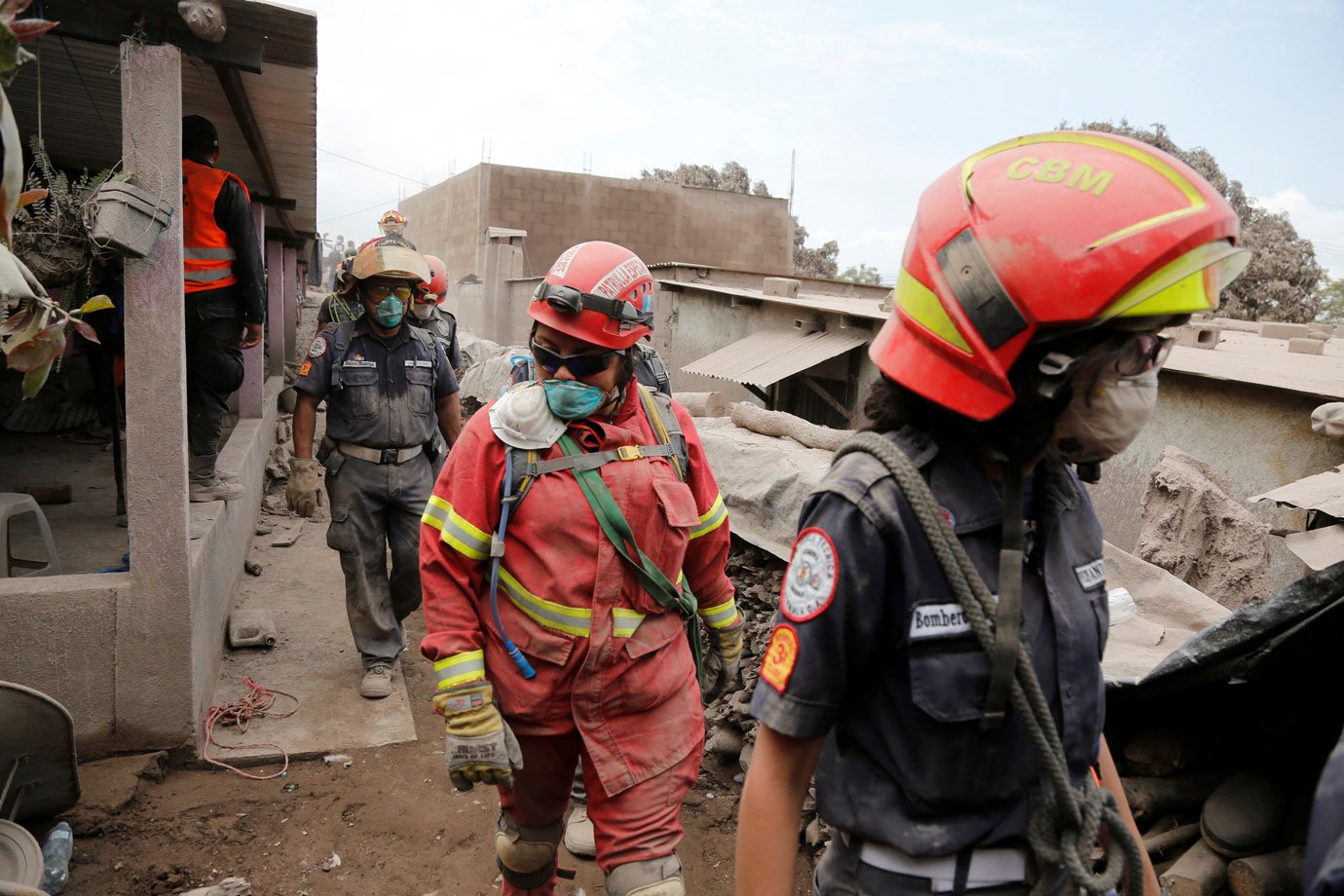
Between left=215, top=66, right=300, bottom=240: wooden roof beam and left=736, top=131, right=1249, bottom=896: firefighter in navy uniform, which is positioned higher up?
left=215, top=66, right=300, bottom=240: wooden roof beam

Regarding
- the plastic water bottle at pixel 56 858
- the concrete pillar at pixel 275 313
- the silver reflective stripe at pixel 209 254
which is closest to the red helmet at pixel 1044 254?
the plastic water bottle at pixel 56 858

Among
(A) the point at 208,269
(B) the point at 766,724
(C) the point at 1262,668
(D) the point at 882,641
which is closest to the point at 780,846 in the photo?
(B) the point at 766,724

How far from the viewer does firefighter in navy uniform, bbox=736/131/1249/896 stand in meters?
1.21

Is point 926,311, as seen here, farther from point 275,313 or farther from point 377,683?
point 275,313

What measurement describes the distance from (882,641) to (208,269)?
16.0ft

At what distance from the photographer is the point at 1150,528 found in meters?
4.89

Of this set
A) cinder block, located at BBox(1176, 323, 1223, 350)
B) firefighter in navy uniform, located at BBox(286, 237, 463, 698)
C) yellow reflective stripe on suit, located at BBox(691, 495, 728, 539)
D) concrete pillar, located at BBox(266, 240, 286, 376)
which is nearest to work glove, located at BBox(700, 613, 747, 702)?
yellow reflective stripe on suit, located at BBox(691, 495, 728, 539)

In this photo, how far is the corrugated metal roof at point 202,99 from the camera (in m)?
4.25

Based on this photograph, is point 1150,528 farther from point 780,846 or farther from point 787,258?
point 787,258

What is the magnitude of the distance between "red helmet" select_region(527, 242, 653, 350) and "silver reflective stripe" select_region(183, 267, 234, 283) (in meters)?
3.16

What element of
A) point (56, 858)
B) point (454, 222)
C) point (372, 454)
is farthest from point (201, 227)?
point (454, 222)

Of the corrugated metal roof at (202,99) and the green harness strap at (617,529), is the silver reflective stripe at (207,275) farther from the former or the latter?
the green harness strap at (617,529)

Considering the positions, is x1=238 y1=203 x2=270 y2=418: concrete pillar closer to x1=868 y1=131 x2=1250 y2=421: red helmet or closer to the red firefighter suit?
the red firefighter suit

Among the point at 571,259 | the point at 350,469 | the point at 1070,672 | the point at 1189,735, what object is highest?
the point at 571,259
